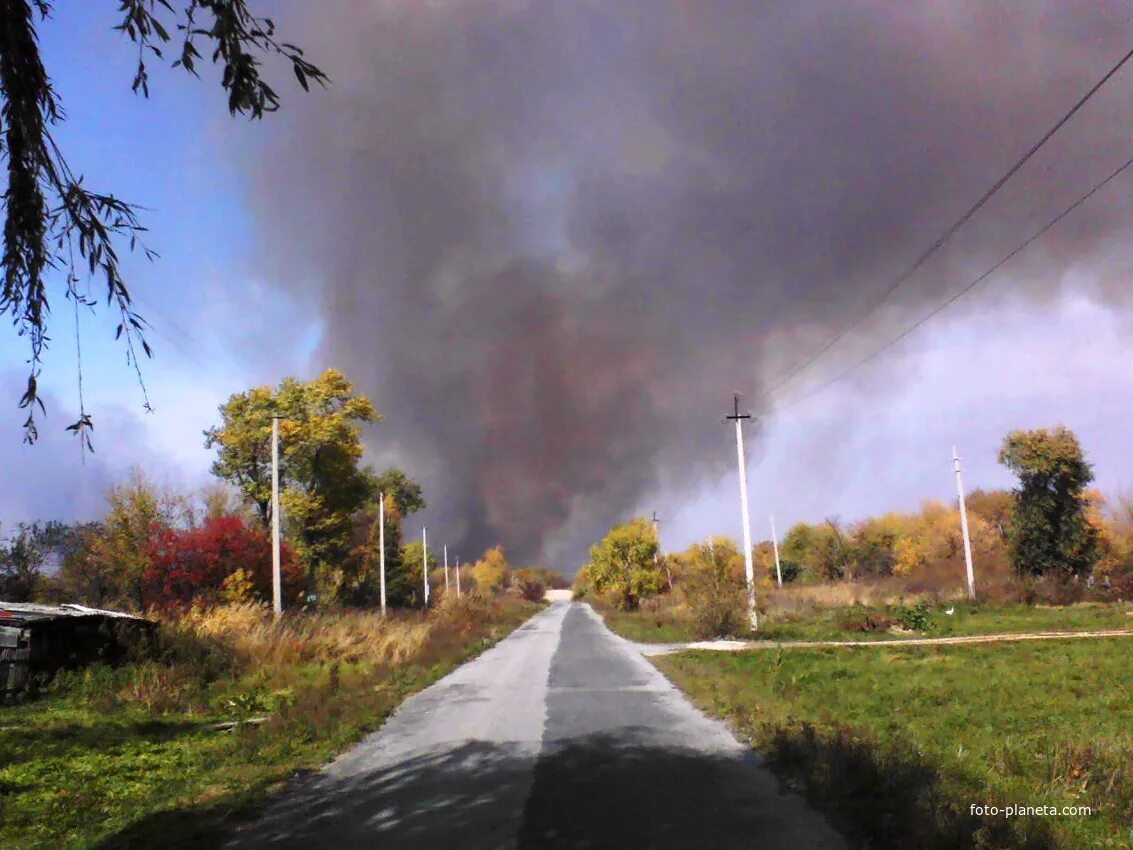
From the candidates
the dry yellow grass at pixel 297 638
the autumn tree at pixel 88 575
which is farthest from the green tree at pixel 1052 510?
the autumn tree at pixel 88 575

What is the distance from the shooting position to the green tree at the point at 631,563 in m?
65.2

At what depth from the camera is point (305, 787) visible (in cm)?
843

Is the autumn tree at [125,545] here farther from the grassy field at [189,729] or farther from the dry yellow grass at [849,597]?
the dry yellow grass at [849,597]

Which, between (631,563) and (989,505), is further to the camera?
(989,505)

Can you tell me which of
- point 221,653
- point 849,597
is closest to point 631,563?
point 849,597

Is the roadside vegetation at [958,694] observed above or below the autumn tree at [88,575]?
below

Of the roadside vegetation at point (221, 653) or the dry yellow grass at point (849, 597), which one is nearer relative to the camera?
the roadside vegetation at point (221, 653)

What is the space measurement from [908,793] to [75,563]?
4274 centimetres

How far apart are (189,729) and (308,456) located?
3355 cm

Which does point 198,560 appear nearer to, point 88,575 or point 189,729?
point 88,575

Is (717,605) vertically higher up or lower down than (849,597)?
higher up

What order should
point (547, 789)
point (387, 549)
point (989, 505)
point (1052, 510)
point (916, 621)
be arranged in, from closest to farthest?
point (547, 789), point (916, 621), point (1052, 510), point (387, 549), point (989, 505)

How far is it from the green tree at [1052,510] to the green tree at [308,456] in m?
39.2

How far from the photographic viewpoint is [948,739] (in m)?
9.75
